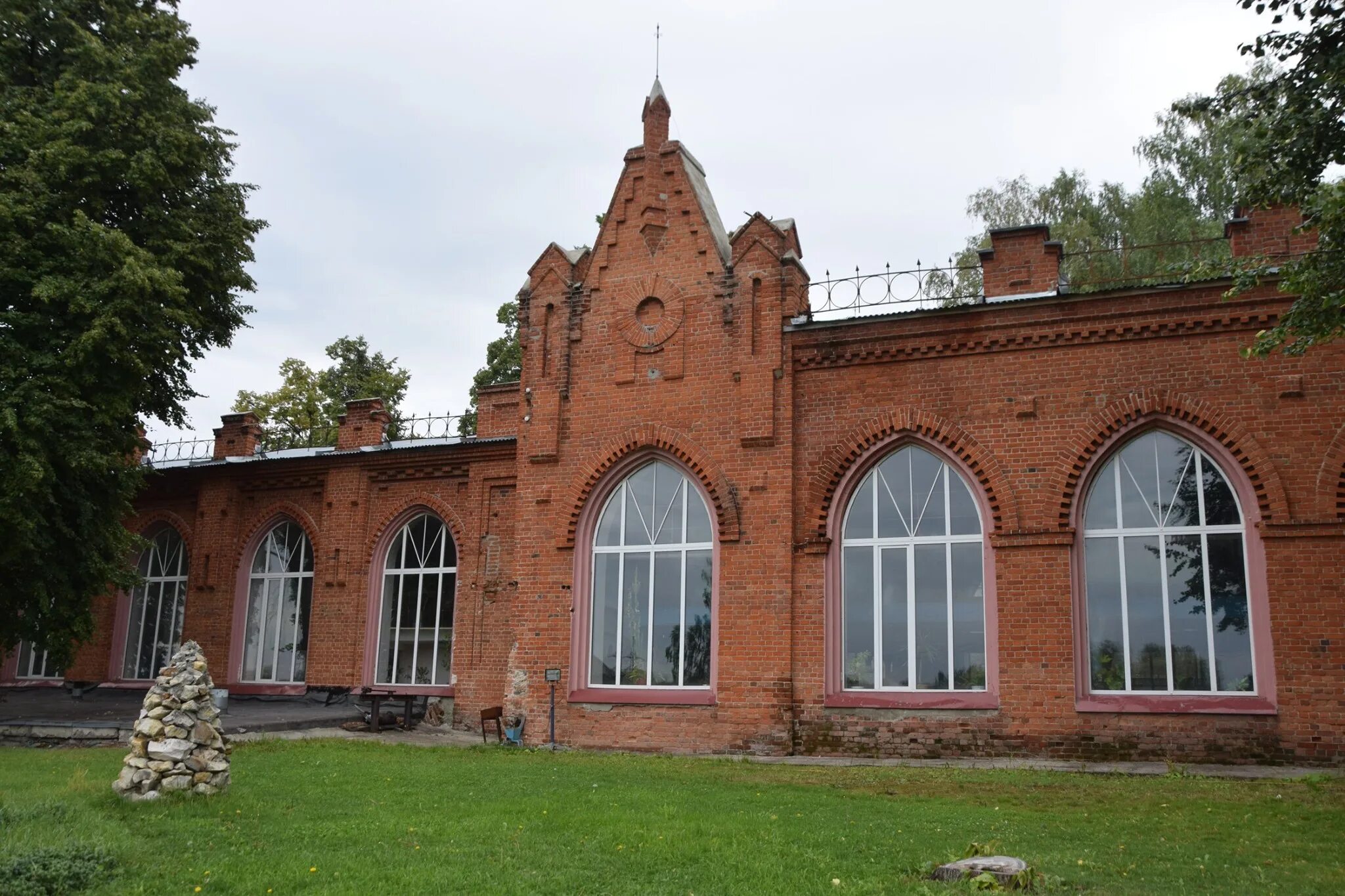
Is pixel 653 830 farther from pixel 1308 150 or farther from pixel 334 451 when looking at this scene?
pixel 334 451

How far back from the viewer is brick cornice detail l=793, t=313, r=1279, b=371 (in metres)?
13.9

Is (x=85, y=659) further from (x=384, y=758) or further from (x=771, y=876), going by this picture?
(x=771, y=876)

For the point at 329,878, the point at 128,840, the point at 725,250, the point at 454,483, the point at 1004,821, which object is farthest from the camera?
A: the point at 454,483

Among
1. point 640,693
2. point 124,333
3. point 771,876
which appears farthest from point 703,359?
point 771,876

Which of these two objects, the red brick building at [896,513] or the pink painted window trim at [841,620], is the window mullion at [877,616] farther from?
the pink painted window trim at [841,620]

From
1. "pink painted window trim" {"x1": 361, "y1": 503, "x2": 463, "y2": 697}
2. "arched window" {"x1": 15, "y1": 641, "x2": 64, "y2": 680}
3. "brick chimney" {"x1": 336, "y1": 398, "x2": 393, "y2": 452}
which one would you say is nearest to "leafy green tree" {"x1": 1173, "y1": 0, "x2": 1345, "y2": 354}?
"pink painted window trim" {"x1": 361, "y1": 503, "x2": 463, "y2": 697}

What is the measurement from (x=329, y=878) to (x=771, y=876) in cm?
278

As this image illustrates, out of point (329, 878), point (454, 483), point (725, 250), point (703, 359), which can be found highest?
point (725, 250)

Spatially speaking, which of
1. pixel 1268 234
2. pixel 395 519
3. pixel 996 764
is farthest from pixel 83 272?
pixel 1268 234

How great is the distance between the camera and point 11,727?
51.5 feet

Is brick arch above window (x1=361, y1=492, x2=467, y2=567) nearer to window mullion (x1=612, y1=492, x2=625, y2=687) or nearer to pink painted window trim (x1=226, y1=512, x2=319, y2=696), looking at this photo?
pink painted window trim (x1=226, y1=512, x2=319, y2=696)

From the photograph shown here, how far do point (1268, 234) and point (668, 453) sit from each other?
8.32 meters

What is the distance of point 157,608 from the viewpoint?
2262 centimetres

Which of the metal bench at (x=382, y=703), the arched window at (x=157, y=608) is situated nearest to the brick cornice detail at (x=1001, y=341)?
the metal bench at (x=382, y=703)
